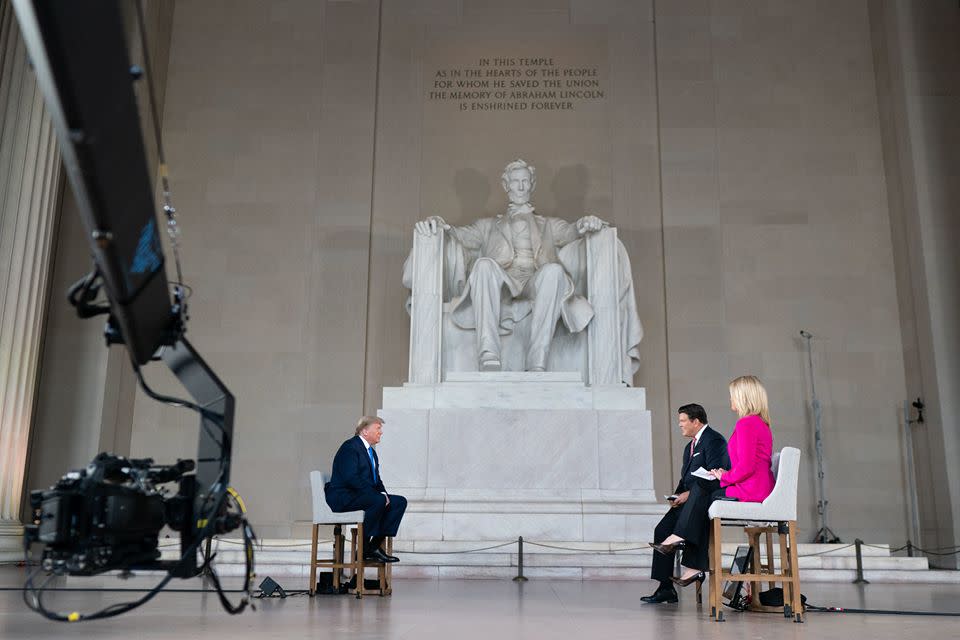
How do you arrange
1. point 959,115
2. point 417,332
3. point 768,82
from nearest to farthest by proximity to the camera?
point 417,332 < point 959,115 < point 768,82

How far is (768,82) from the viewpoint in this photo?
10.8m

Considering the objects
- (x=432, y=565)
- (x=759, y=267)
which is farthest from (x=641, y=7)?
(x=432, y=565)

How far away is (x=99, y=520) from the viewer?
2611 mm

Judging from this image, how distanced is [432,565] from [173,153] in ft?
21.1

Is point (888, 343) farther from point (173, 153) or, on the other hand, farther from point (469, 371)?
point (173, 153)

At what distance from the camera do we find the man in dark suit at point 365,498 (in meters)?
5.44

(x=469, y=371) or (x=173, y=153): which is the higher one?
(x=173, y=153)

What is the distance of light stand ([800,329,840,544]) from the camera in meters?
9.31

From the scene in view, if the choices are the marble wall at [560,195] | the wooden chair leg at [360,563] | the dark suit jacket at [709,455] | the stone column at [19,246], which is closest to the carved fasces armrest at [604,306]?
the marble wall at [560,195]

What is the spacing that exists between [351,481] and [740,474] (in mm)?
2271

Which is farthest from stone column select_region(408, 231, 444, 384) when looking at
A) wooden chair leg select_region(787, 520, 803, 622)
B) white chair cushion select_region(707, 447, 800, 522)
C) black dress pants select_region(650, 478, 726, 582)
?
wooden chair leg select_region(787, 520, 803, 622)

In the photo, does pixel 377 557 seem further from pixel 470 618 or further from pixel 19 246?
pixel 19 246

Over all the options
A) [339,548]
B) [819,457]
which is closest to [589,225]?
[819,457]

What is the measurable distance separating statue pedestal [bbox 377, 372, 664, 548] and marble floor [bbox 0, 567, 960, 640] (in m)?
1.60
